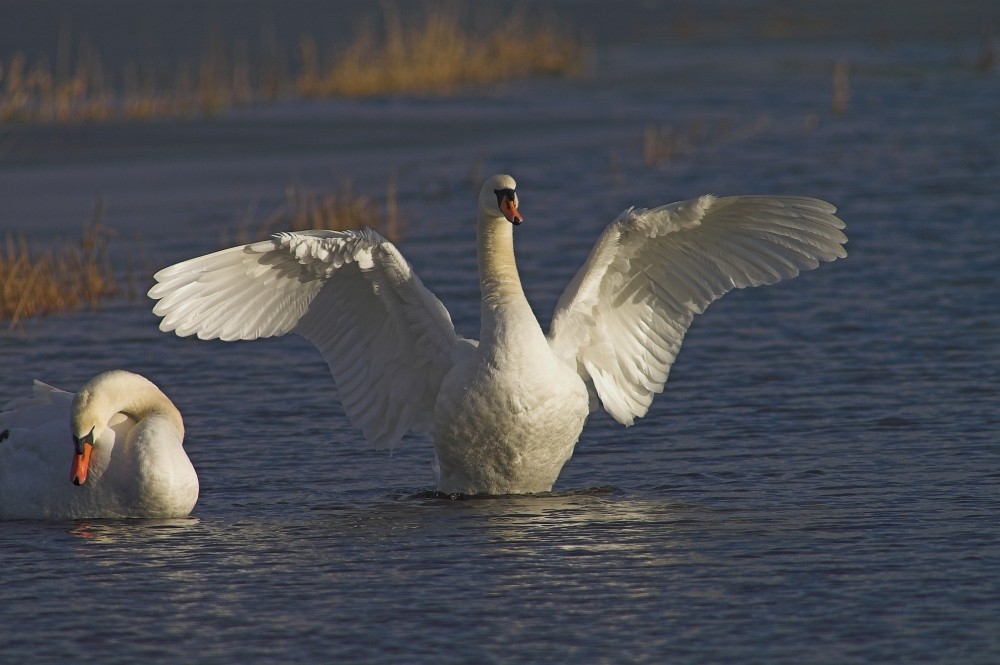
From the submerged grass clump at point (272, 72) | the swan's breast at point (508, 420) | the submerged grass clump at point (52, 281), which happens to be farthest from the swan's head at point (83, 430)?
the submerged grass clump at point (272, 72)

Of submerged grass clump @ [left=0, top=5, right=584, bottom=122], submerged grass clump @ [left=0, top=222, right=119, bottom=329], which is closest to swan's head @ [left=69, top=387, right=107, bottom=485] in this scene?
submerged grass clump @ [left=0, top=222, right=119, bottom=329]

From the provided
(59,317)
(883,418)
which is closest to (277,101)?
(59,317)

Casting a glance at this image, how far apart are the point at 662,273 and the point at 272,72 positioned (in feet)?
55.2

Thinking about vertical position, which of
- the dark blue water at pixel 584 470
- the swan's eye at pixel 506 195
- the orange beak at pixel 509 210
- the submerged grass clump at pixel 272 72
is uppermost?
the submerged grass clump at pixel 272 72

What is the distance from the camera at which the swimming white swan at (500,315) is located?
841 centimetres

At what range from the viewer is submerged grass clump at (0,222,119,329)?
12.8m

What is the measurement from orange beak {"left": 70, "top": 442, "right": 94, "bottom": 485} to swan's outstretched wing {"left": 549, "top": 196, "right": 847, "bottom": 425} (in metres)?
2.37

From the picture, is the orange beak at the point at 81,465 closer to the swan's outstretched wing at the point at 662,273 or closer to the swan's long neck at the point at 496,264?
the swan's long neck at the point at 496,264

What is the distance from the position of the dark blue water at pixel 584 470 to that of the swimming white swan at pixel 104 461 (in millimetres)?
131

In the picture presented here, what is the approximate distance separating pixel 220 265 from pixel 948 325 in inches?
227

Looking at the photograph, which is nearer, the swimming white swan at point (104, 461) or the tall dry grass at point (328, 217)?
the swimming white swan at point (104, 461)

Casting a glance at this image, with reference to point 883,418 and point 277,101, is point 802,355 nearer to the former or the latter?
point 883,418

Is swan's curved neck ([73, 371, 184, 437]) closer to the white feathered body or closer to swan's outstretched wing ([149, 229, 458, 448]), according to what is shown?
swan's outstretched wing ([149, 229, 458, 448])

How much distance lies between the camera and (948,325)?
12125 mm
